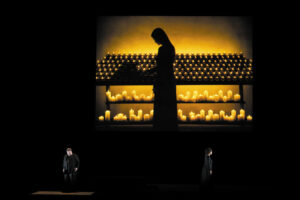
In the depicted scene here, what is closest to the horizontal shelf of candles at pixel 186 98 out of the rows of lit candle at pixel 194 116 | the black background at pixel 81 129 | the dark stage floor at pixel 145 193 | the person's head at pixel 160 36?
the rows of lit candle at pixel 194 116

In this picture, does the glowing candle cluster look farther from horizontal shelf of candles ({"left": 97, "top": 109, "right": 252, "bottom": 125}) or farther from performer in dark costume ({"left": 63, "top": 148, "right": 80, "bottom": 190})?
performer in dark costume ({"left": 63, "top": 148, "right": 80, "bottom": 190})

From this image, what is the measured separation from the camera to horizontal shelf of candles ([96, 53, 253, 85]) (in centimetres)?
428

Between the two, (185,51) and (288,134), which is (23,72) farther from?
(288,134)

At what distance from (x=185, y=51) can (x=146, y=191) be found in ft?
5.33

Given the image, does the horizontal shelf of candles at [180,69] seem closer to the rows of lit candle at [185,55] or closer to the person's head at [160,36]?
the rows of lit candle at [185,55]

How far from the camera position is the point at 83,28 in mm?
4156

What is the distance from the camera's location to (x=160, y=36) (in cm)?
430

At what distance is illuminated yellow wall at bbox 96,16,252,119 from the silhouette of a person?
0.21 feet

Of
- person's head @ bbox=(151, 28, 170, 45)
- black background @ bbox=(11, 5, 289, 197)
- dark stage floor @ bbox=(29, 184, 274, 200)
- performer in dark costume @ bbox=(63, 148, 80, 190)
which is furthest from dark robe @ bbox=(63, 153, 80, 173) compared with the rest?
person's head @ bbox=(151, 28, 170, 45)

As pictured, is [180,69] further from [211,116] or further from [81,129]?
[81,129]

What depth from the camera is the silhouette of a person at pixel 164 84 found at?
422cm

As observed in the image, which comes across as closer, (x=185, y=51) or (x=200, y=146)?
(x=200, y=146)

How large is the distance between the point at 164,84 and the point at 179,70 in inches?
8.5

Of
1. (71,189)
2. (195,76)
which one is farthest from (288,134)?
(71,189)
